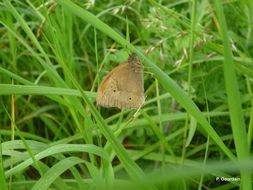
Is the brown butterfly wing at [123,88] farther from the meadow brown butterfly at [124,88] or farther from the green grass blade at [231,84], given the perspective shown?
the green grass blade at [231,84]

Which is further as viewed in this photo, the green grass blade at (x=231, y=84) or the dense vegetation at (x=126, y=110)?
the dense vegetation at (x=126, y=110)

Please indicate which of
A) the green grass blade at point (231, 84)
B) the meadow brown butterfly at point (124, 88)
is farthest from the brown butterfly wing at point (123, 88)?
the green grass blade at point (231, 84)

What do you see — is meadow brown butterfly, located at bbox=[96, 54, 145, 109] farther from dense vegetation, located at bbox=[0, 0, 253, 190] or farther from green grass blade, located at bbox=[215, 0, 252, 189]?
green grass blade, located at bbox=[215, 0, 252, 189]

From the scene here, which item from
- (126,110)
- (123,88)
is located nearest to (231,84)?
(123,88)

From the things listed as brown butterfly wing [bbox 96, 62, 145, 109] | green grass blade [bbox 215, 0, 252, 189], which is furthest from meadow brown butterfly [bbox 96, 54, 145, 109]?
green grass blade [bbox 215, 0, 252, 189]

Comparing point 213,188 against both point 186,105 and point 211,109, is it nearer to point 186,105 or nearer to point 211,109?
point 211,109

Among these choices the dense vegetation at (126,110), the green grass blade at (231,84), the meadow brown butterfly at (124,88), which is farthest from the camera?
the meadow brown butterfly at (124,88)

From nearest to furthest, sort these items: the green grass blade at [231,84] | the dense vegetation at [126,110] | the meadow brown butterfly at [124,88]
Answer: the green grass blade at [231,84] → the dense vegetation at [126,110] → the meadow brown butterfly at [124,88]
